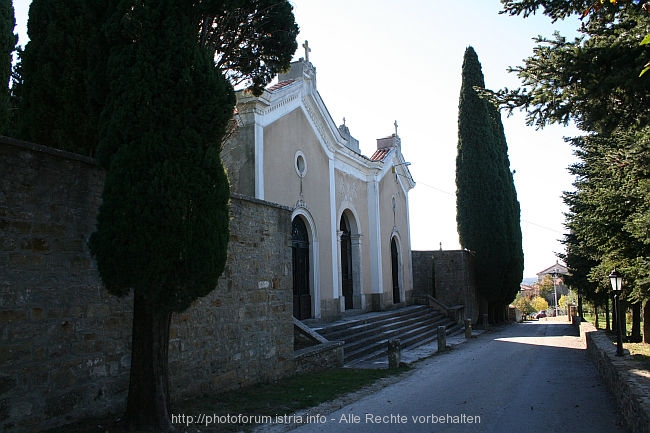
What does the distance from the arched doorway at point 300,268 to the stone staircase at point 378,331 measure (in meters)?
0.70

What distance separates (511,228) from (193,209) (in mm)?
22547

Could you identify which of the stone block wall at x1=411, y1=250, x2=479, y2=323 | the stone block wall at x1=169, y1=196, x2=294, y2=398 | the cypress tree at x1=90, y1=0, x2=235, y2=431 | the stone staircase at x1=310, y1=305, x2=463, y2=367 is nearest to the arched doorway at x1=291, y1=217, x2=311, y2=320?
the stone staircase at x1=310, y1=305, x2=463, y2=367

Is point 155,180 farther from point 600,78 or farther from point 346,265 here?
point 346,265

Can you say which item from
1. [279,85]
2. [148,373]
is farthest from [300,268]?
[148,373]

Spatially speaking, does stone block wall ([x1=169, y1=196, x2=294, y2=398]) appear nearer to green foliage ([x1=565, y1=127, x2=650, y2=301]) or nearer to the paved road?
the paved road

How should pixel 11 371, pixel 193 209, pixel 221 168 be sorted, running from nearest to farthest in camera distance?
pixel 11 371, pixel 193 209, pixel 221 168

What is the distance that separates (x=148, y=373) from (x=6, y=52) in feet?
25.0

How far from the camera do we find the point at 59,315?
5.53m

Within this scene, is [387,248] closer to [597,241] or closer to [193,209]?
[597,241]

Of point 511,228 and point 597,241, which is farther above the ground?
point 511,228

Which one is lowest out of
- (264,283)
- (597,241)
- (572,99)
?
(264,283)

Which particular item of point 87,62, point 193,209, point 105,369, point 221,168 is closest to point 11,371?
point 105,369

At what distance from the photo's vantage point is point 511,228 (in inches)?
1004

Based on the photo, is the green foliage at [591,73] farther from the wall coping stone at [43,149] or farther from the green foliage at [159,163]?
the wall coping stone at [43,149]
